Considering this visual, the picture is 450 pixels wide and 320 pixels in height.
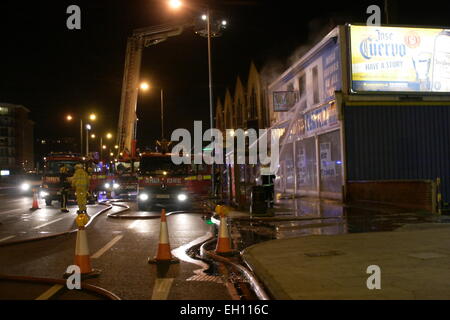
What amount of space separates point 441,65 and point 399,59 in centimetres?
193

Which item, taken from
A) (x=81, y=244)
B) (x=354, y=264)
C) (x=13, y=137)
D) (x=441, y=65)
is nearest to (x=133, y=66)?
(x=441, y=65)

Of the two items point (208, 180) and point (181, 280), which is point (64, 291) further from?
point (208, 180)

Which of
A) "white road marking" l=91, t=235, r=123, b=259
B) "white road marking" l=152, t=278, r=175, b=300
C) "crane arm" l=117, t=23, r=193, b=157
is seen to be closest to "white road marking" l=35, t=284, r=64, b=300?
"white road marking" l=152, t=278, r=175, b=300

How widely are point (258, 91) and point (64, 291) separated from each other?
109 feet

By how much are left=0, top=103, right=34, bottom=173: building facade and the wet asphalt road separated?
114541 mm

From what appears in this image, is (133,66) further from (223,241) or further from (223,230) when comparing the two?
(223,241)

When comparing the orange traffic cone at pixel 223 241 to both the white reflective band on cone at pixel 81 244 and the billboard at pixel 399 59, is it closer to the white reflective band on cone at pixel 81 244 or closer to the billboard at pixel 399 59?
the white reflective band on cone at pixel 81 244

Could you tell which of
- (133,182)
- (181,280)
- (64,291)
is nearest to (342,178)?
(133,182)

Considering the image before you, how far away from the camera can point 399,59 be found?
20219 millimetres

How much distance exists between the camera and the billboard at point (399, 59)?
19875 mm

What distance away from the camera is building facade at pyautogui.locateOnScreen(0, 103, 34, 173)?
123m

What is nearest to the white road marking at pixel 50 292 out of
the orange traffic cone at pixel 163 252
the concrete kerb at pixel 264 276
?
the orange traffic cone at pixel 163 252

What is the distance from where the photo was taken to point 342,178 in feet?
67.4
